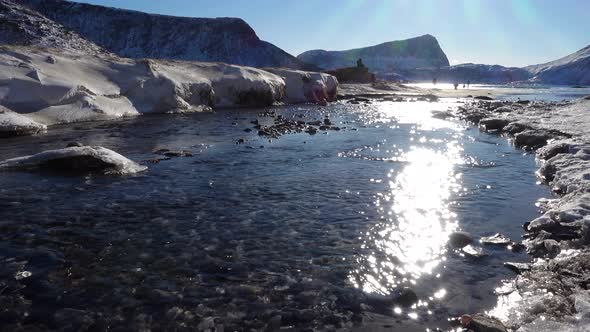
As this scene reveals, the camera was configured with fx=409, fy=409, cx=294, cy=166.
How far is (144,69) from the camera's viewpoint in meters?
35.2

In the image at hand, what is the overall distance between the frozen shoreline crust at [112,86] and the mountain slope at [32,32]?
158ft

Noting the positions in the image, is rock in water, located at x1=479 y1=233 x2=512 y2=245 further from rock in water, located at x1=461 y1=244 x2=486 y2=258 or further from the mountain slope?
the mountain slope

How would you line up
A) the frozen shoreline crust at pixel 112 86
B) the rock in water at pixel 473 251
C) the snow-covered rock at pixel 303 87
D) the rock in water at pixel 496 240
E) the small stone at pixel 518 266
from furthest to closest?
the snow-covered rock at pixel 303 87 < the frozen shoreline crust at pixel 112 86 < the rock in water at pixel 496 240 < the rock in water at pixel 473 251 < the small stone at pixel 518 266

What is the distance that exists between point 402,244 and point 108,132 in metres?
19.7

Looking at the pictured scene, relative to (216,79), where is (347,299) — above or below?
below

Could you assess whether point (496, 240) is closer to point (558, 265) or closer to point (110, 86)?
point (558, 265)

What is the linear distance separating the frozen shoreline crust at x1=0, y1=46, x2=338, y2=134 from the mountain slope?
158 ft

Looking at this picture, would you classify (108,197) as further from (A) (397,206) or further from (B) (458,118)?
(B) (458,118)

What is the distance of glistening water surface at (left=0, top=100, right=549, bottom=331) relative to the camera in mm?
5910

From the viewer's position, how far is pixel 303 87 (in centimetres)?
5725

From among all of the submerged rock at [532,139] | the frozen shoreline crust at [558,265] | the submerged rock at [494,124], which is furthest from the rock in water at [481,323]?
the submerged rock at [494,124]

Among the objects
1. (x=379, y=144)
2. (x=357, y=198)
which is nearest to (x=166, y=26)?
(x=379, y=144)

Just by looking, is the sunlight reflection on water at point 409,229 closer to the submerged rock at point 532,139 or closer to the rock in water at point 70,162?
the submerged rock at point 532,139

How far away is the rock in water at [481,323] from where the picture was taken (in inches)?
207
